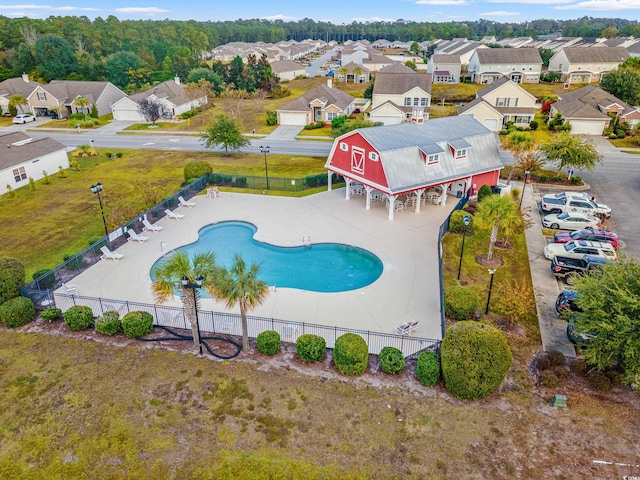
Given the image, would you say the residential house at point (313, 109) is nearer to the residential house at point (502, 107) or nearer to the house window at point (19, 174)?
the residential house at point (502, 107)

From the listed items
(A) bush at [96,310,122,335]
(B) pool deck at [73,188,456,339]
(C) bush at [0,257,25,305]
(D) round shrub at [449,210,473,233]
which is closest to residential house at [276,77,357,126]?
(B) pool deck at [73,188,456,339]

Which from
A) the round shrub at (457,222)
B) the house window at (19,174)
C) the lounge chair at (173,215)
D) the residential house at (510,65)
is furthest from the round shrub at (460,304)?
the residential house at (510,65)

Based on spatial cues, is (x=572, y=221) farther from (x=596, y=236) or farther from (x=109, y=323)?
(x=109, y=323)

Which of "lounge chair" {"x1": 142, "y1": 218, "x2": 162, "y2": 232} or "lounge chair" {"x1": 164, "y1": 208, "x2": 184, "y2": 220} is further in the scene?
"lounge chair" {"x1": 164, "y1": 208, "x2": 184, "y2": 220}

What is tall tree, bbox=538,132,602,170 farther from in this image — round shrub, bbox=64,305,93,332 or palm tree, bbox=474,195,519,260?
round shrub, bbox=64,305,93,332

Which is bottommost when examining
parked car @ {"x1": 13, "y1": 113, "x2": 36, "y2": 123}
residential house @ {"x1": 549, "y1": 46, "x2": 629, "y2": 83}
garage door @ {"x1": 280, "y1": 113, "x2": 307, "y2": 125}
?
garage door @ {"x1": 280, "y1": 113, "x2": 307, "y2": 125}

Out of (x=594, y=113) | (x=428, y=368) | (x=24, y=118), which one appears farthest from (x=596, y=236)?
(x=24, y=118)
